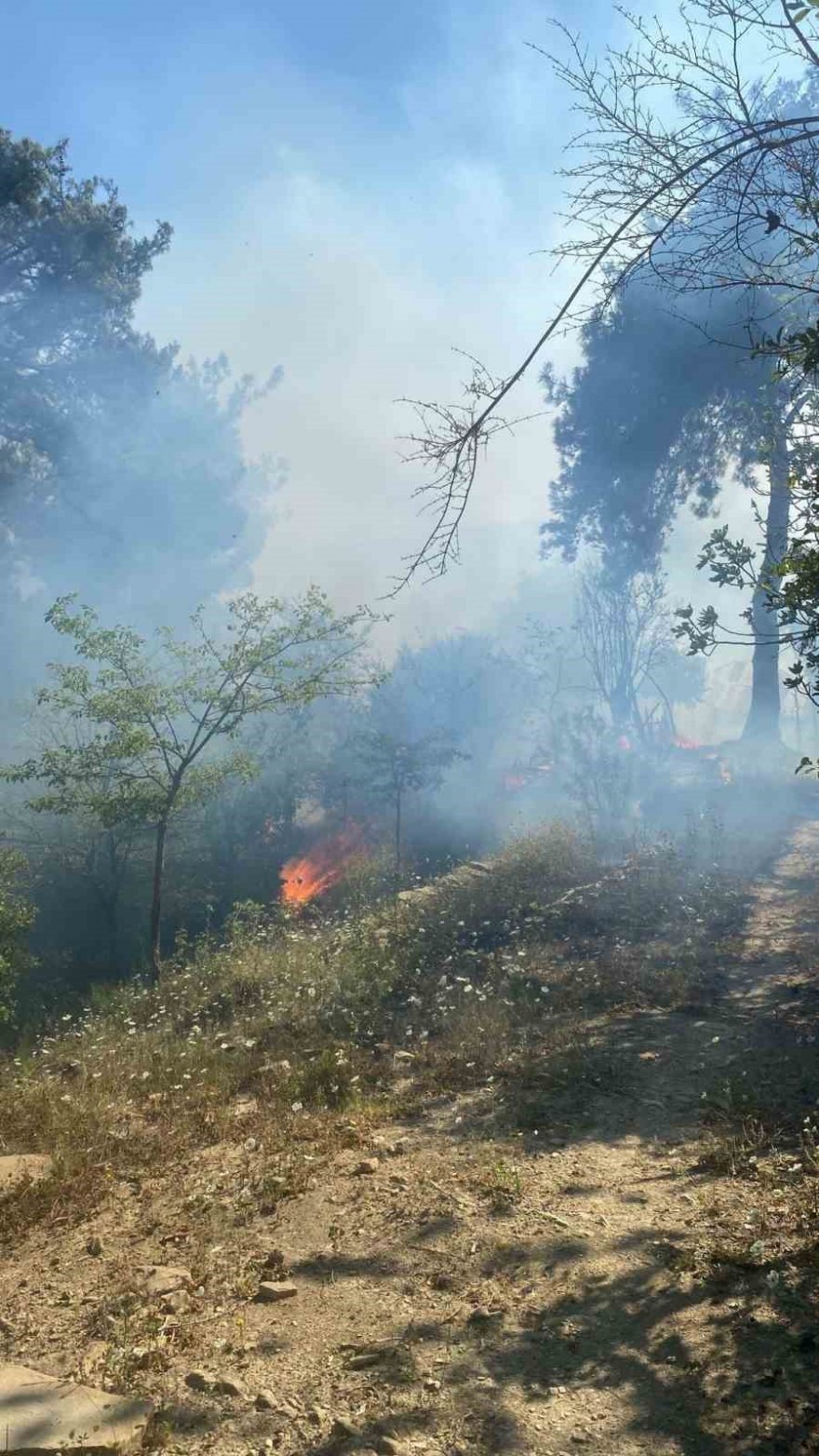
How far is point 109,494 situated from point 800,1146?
27289 mm

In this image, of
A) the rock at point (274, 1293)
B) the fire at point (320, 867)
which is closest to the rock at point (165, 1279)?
the rock at point (274, 1293)

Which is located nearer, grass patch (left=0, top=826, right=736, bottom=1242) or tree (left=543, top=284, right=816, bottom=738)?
grass patch (left=0, top=826, right=736, bottom=1242)

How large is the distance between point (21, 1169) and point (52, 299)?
78.7 feet

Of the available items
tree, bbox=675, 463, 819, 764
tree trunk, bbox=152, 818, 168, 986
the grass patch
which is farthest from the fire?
tree, bbox=675, 463, 819, 764

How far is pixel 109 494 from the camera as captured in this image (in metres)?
28.3

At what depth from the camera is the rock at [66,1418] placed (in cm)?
247

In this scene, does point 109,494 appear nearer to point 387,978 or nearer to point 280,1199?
point 387,978

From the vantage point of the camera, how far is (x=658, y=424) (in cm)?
2105

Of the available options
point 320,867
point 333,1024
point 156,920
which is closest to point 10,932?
point 156,920

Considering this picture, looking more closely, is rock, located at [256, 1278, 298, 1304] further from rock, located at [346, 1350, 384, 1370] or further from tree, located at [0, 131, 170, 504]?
tree, located at [0, 131, 170, 504]

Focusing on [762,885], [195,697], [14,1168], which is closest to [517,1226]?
[14,1168]

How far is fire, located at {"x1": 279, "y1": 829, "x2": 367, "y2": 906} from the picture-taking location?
20.2 m

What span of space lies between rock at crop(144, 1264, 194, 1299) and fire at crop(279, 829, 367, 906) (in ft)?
46.6

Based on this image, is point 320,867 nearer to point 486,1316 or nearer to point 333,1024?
point 333,1024
